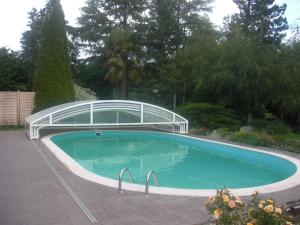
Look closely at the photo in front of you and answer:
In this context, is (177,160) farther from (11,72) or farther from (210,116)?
(11,72)

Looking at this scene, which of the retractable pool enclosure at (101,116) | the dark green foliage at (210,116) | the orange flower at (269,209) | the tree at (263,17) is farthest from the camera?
the tree at (263,17)

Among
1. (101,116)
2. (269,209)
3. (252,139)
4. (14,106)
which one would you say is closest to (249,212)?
(269,209)

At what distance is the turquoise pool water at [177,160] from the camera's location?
9.07 m

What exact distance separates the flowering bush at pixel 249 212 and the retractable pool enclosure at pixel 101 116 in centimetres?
1117

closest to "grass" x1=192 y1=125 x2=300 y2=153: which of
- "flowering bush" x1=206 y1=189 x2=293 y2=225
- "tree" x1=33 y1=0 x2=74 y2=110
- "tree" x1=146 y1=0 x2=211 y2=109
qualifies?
"flowering bush" x1=206 y1=189 x2=293 y2=225

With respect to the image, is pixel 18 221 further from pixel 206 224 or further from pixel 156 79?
pixel 156 79

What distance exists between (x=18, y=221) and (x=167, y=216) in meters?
2.06

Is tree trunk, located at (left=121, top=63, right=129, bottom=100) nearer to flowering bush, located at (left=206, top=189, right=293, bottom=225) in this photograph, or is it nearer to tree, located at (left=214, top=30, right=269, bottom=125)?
tree, located at (left=214, top=30, right=269, bottom=125)

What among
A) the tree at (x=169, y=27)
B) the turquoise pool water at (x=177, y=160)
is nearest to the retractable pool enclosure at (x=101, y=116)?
the turquoise pool water at (x=177, y=160)

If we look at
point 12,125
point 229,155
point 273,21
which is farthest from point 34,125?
point 273,21

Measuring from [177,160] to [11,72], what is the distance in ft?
53.1

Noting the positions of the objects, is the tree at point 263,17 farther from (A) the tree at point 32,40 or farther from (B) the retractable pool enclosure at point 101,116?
(B) the retractable pool enclosure at point 101,116

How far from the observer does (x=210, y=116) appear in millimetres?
18703

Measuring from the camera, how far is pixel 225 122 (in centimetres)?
1834
